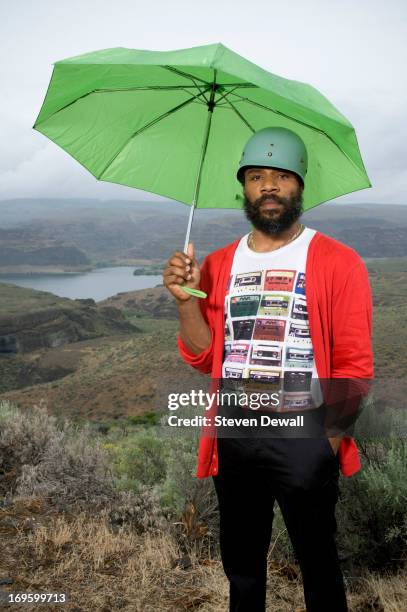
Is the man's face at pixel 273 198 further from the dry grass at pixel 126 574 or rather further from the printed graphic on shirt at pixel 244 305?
the dry grass at pixel 126 574

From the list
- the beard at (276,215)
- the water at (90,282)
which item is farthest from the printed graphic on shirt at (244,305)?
the water at (90,282)

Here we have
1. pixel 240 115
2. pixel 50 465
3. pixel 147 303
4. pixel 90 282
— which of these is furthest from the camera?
pixel 90 282

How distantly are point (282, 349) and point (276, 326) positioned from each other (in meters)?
0.09

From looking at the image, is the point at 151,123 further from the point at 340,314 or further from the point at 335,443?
the point at 335,443

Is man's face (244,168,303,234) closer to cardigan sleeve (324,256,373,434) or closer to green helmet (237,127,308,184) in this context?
green helmet (237,127,308,184)

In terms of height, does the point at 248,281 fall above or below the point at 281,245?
below

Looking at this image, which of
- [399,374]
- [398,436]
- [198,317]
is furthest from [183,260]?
[399,374]

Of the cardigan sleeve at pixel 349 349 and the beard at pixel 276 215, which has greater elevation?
the beard at pixel 276 215

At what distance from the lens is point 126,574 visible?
3.21 metres

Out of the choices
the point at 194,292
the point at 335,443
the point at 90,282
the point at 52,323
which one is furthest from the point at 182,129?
the point at 90,282

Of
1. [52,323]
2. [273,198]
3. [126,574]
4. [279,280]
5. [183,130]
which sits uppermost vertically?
[52,323]

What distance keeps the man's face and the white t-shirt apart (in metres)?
0.09

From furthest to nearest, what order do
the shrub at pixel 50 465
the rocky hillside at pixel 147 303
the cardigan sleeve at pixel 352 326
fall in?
the rocky hillside at pixel 147 303
the shrub at pixel 50 465
the cardigan sleeve at pixel 352 326

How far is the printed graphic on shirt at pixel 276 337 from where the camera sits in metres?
1.96
